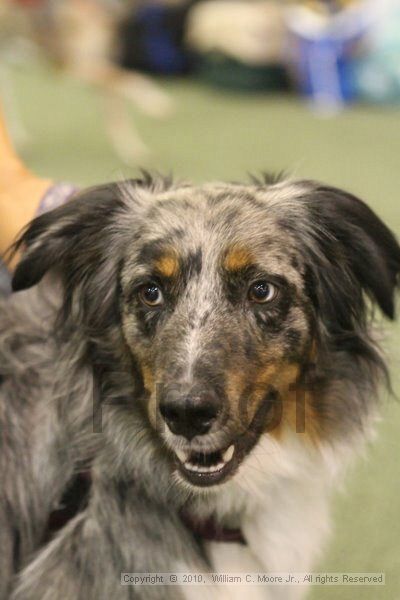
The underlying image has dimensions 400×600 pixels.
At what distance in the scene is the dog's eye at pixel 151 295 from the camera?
1.93 meters

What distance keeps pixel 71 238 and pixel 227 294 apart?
1.50 ft

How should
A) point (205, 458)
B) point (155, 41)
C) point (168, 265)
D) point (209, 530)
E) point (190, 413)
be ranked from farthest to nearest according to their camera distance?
point (155, 41) < point (209, 530) < point (168, 265) < point (205, 458) < point (190, 413)

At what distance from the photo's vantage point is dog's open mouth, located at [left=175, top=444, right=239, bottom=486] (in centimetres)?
180

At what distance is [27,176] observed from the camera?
2539mm

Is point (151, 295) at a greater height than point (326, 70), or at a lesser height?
lesser

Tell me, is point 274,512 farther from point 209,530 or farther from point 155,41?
point 155,41

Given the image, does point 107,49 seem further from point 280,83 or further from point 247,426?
point 247,426

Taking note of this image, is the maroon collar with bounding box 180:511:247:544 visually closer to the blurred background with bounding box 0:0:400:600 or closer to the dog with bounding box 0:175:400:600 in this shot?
the dog with bounding box 0:175:400:600

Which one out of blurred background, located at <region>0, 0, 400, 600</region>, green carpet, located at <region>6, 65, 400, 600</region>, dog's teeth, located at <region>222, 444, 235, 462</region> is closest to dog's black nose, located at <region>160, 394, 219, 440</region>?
dog's teeth, located at <region>222, 444, 235, 462</region>

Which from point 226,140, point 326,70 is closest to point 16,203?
point 226,140

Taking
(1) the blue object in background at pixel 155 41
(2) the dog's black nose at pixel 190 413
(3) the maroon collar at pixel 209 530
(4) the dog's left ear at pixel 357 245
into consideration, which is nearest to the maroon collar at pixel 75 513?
(3) the maroon collar at pixel 209 530

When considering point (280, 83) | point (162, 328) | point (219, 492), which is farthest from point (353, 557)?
point (280, 83)

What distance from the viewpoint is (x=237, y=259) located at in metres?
1.89

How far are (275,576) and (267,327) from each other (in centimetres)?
66
